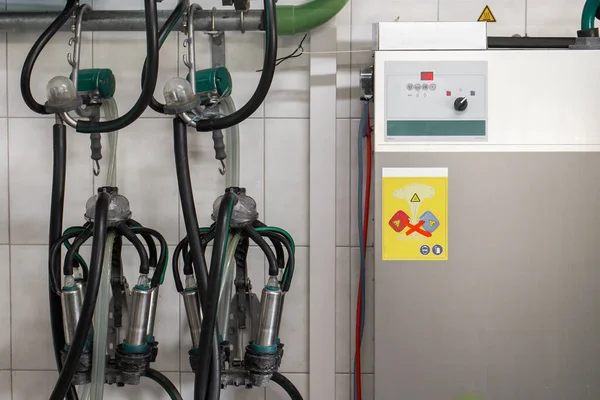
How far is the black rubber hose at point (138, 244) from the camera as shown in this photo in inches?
48.6

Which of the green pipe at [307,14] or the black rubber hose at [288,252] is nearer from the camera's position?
the black rubber hose at [288,252]

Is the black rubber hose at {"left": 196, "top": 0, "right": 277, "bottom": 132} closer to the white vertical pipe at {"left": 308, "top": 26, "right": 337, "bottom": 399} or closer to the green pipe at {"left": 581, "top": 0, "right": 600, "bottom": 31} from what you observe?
the white vertical pipe at {"left": 308, "top": 26, "right": 337, "bottom": 399}

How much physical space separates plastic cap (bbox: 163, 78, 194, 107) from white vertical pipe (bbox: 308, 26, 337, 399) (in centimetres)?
45

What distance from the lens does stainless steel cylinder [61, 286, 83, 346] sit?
48.3 inches

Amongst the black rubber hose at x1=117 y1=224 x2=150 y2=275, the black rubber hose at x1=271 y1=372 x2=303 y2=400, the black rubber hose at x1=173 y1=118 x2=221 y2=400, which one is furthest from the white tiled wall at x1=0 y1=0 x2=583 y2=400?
the black rubber hose at x1=173 y1=118 x2=221 y2=400

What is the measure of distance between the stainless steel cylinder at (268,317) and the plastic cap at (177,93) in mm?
477

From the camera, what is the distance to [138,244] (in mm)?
1237

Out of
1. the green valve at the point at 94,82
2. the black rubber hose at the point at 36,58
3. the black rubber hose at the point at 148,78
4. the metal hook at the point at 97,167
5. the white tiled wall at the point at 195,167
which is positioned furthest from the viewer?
the white tiled wall at the point at 195,167

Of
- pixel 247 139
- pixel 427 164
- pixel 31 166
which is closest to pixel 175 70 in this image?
pixel 247 139

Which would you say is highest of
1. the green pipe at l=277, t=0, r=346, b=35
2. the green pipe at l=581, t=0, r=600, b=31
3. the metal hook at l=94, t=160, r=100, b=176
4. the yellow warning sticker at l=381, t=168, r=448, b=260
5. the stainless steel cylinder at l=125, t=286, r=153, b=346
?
the green pipe at l=277, t=0, r=346, b=35

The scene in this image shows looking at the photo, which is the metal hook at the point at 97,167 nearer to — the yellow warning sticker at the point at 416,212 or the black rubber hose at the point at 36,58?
the black rubber hose at the point at 36,58

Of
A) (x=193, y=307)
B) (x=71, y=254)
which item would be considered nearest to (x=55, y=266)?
(x=71, y=254)

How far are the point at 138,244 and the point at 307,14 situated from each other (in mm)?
730

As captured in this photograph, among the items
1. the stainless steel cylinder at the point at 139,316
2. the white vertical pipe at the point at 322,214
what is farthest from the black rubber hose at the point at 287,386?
the stainless steel cylinder at the point at 139,316
